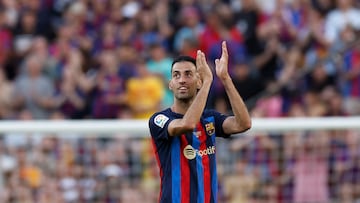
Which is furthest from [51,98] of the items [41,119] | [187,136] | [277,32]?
[187,136]

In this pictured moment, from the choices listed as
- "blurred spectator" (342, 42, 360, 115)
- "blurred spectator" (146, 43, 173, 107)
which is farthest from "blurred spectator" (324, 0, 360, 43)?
"blurred spectator" (146, 43, 173, 107)

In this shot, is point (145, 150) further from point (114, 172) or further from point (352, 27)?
point (352, 27)

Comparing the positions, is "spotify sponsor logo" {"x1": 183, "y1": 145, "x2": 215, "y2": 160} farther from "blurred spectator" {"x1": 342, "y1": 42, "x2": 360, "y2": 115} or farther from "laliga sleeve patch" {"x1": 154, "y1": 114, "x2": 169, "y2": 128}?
"blurred spectator" {"x1": 342, "y1": 42, "x2": 360, "y2": 115}

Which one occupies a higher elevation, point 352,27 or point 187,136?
point 352,27

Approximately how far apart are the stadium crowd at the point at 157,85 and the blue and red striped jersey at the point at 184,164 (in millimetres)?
4470

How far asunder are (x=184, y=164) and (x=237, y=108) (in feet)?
2.00

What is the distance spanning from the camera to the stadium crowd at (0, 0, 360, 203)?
45.7ft

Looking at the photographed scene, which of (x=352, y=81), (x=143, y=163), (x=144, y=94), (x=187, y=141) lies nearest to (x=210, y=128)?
(x=187, y=141)

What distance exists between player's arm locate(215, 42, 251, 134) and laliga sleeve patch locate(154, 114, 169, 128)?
53 centimetres

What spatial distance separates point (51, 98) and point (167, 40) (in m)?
2.21

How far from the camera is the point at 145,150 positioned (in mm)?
14203

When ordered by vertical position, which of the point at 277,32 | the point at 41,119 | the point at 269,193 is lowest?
the point at 269,193

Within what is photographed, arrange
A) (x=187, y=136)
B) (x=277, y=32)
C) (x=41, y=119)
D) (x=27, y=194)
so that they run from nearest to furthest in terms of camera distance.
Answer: (x=187, y=136) → (x=27, y=194) → (x=41, y=119) → (x=277, y=32)

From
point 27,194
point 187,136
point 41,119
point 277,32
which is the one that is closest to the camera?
point 187,136
